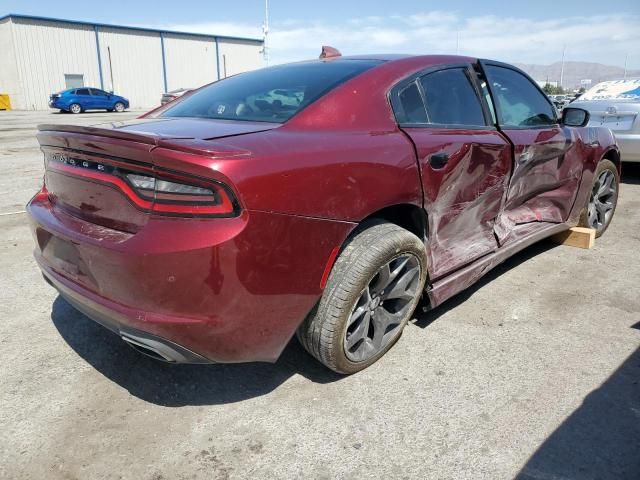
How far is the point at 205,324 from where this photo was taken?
6.30ft

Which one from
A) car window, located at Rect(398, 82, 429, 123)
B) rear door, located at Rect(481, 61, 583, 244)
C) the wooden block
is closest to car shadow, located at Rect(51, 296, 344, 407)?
car window, located at Rect(398, 82, 429, 123)

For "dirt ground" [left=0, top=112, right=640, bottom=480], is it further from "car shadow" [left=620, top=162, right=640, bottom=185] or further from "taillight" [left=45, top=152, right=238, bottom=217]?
"car shadow" [left=620, top=162, right=640, bottom=185]

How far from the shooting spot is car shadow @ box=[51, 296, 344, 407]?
242cm

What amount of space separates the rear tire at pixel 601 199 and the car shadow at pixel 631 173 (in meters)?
3.27

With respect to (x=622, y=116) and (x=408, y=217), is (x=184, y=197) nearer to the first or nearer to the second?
(x=408, y=217)

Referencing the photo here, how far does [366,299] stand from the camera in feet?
8.12

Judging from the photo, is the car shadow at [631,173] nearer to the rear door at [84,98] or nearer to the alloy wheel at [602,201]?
the alloy wheel at [602,201]

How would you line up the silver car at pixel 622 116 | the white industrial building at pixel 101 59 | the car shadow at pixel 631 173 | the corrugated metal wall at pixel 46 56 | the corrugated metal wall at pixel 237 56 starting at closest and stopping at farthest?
the silver car at pixel 622 116
the car shadow at pixel 631 173
the corrugated metal wall at pixel 46 56
the white industrial building at pixel 101 59
the corrugated metal wall at pixel 237 56

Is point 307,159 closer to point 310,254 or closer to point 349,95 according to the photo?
point 310,254

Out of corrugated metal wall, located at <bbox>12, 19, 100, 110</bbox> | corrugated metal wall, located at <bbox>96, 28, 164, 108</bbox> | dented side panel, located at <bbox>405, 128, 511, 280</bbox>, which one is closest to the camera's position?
dented side panel, located at <bbox>405, 128, 511, 280</bbox>

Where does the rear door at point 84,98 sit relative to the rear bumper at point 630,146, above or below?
below

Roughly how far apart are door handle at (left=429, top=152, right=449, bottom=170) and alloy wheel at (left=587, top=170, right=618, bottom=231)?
2.57m

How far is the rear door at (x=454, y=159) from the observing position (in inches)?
104

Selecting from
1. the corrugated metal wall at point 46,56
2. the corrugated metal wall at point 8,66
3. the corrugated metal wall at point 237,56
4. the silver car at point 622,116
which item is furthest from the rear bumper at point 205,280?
the corrugated metal wall at point 237,56
